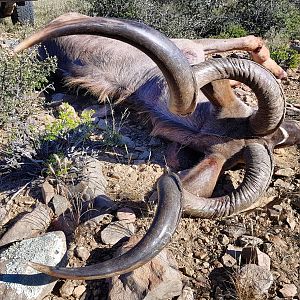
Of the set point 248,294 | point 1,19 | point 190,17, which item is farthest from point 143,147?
point 1,19

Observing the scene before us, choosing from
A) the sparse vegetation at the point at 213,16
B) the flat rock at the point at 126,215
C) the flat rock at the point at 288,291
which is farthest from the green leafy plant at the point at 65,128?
the sparse vegetation at the point at 213,16

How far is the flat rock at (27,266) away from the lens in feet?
9.82

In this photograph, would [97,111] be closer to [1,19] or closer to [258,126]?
[258,126]

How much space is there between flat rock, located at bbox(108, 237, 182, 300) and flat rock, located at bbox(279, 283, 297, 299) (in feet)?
2.13

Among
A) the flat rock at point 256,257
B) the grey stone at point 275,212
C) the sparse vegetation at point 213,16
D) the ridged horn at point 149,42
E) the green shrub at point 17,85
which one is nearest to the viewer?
the ridged horn at point 149,42

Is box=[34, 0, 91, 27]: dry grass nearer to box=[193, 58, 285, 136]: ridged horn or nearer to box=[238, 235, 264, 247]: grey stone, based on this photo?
box=[193, 58, 285, 136]: ridged horn

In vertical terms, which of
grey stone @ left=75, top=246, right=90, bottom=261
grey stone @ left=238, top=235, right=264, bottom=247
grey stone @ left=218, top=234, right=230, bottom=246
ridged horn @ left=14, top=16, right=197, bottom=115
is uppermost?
ridged horn @ left=14, top=16, right=197, bottom=115

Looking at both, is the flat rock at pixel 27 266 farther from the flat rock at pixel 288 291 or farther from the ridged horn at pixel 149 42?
the flat rock at pixel 288 291

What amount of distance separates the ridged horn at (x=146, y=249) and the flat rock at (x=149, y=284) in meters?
0.32

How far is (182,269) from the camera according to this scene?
3307 millimetres

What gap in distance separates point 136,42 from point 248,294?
5.39 feet

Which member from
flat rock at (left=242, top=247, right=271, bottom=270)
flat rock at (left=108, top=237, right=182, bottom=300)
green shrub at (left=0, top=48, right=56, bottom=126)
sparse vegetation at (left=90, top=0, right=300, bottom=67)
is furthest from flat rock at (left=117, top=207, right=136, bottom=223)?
sparse vegetation at (left=90, top=0, right=300, bottom=67)

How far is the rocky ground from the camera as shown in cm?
304

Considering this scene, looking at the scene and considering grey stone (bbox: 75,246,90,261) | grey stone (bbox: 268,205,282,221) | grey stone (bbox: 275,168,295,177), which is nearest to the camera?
grey stone (bbox: 75,246,90,261)
